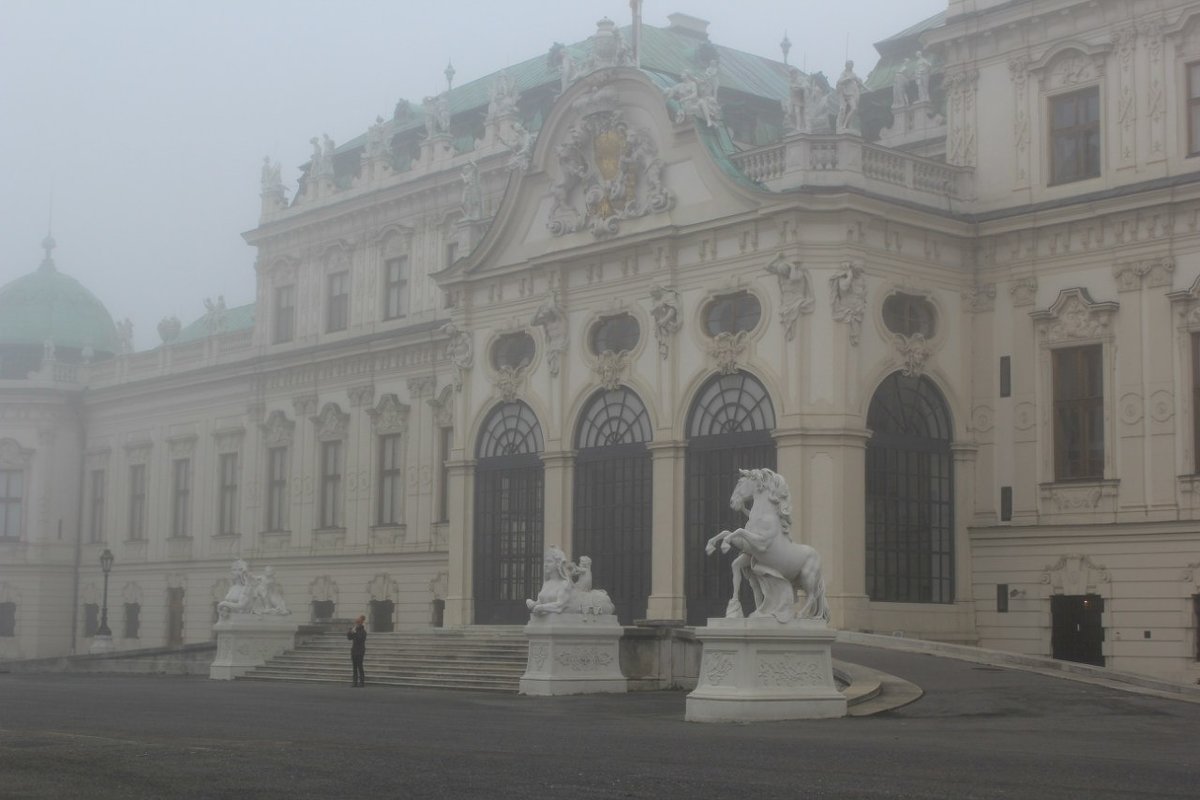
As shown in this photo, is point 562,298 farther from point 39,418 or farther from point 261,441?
point 39,418

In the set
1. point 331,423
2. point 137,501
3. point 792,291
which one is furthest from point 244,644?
point 137,501

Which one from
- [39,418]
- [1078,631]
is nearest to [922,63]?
[1078,631]

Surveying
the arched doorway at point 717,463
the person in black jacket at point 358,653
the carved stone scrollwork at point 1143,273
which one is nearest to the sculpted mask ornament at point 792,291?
the arched doorway at point 717,463

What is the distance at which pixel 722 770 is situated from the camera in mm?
14617

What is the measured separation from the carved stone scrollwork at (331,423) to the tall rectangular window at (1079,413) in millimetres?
23747

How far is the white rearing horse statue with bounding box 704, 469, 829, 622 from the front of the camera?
2320cm

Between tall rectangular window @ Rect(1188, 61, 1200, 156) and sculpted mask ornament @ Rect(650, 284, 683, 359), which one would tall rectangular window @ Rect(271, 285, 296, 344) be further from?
tall rectangular window @ Rect(1188, 61, 1200, 156)

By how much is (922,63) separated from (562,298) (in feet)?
31.9

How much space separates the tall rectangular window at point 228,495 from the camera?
5856cm

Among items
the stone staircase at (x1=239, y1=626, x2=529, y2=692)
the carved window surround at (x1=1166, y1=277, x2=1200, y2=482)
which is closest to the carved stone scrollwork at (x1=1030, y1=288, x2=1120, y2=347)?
the carved window surround at (x1=1166, y1=277, x2=1200, y2=482)

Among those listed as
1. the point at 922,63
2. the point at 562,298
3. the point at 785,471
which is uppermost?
the point at 922,63

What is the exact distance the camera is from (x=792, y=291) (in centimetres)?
3622

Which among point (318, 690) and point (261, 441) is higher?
point (261, 441)

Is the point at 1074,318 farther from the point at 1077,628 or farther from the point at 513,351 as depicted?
the point at 513,351
